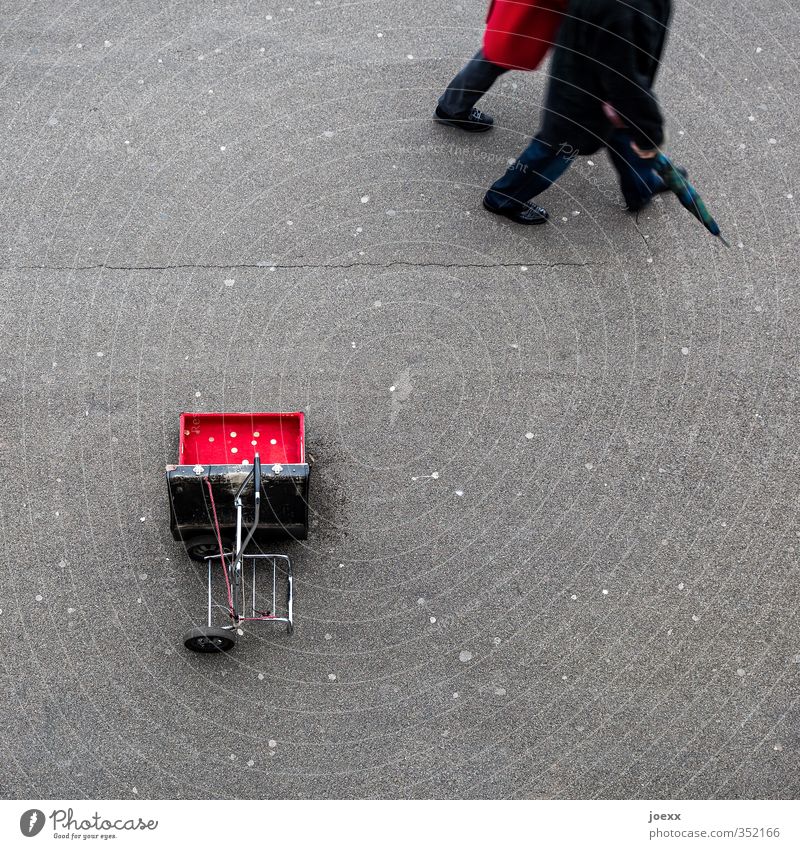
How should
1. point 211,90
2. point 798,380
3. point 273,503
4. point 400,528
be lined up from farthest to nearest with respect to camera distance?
point 211,90, point 798,380, point 400,528, point 273,503

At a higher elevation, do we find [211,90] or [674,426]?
[211,90]

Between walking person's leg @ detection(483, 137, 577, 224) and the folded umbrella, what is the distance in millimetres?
591

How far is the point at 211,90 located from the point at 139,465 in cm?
274

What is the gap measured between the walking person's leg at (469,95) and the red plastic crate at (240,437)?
2435 mm

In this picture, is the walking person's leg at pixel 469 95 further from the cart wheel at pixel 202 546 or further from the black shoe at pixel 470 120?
the cart wheel at pixel 202 546

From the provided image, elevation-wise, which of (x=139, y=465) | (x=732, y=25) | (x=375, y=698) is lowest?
(x=375, y=698)

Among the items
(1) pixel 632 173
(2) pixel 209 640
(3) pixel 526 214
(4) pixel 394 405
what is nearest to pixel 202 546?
(2) pixel 209 640

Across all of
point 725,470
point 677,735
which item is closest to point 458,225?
point 725,470

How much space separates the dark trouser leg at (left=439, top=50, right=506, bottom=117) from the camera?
6.43m

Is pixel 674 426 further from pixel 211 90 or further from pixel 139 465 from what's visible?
pixel 211 90

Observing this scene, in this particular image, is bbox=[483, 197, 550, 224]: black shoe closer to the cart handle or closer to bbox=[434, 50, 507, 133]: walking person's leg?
bbox=[434, 50, 507, 133]: walking person's leg

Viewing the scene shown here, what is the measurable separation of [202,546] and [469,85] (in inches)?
136

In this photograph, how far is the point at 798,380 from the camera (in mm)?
6035

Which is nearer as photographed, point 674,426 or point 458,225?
point 674,426
